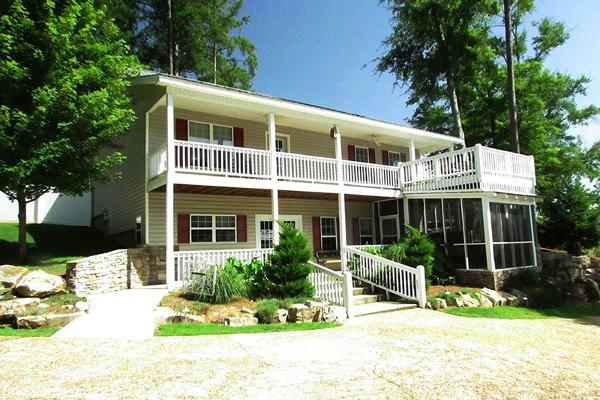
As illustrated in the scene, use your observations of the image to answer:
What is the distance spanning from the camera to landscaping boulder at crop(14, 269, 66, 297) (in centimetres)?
920

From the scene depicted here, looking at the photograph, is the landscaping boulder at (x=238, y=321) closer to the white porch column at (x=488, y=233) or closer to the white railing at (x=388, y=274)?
the white railing at (x=388, y=274)

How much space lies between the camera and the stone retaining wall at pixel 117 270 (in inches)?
424

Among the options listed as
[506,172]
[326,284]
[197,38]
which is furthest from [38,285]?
[197,38]

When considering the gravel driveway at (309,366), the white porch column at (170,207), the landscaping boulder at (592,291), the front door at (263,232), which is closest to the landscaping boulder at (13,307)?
the gravel driveway at (309,366)

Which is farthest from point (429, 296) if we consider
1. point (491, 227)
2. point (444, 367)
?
point (444, 367)

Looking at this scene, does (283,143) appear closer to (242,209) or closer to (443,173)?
(242,209)

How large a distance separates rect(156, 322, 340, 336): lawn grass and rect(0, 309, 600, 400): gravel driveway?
1.24 ft

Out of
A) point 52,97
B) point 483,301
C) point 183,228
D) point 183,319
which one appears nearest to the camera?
point 183,319

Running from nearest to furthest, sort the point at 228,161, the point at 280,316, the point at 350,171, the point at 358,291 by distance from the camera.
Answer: the point at 280,316 → the point at 358,291 → the point at 228,161 → the point at 350,171

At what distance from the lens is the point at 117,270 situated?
12133 millimetres

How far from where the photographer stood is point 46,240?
1628cm

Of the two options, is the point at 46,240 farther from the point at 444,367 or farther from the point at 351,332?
the point at 444,367

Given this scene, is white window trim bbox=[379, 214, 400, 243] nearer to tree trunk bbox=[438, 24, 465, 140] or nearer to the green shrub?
tree trunk bbox=[438, 24, 465, 140]

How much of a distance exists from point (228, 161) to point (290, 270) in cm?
525
